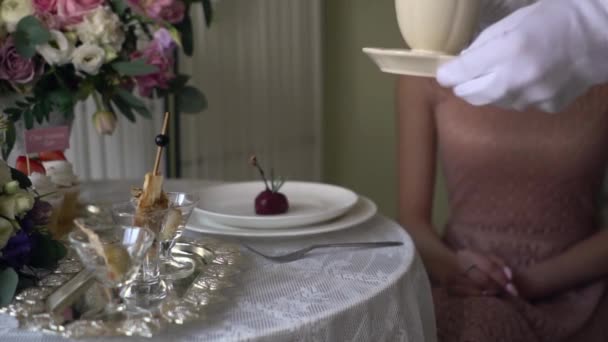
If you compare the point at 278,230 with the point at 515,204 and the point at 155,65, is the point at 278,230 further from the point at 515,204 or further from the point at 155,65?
the point at 515,204

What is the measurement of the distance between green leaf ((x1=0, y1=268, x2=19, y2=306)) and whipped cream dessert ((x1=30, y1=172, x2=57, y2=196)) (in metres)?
0.25

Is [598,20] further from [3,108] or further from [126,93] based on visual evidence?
[3,108]

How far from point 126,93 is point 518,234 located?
784 millimetres

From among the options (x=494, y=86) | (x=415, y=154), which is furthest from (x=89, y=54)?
(x=415, y=154)

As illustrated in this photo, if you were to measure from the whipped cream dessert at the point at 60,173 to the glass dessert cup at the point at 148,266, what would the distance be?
9.2 inches

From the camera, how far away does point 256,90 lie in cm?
213

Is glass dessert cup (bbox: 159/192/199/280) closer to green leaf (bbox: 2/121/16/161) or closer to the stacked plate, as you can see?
the stacked plate

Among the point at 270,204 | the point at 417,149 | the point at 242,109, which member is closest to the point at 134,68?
the point at 270,204

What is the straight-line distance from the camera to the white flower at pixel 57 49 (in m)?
1.01

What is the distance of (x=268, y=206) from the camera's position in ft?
3.55

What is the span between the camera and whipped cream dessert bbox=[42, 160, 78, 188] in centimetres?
103

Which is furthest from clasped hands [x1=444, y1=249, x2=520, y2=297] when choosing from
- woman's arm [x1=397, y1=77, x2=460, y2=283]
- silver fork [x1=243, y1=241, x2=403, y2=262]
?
silver fork [x1=243, y1=241, x2=403, y2=262]

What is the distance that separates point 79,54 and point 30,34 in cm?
7

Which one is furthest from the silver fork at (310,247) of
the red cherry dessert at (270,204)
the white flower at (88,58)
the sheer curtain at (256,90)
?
the sheer curtain at (256,90)
